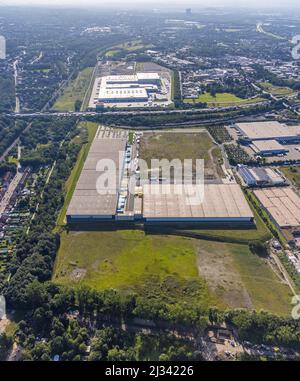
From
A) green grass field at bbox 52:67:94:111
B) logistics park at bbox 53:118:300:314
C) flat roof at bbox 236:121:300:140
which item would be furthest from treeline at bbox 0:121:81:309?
flat roof at bbox 236:121:300:140

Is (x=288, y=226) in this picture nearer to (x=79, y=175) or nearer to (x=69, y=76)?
(x=79, y=175)

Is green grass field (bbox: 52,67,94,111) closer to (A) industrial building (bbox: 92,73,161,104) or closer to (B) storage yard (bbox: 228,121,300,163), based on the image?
(A) industrial building (bbox: 92,73,161,104)

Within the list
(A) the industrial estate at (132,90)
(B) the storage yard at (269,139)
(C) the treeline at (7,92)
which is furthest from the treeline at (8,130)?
(B) the storage yard at (269,139)

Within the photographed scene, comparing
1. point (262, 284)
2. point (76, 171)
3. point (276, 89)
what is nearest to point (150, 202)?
point (76, 171)

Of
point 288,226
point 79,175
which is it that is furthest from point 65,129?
point 288,226

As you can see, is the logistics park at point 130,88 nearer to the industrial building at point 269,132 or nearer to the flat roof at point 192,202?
the industrial building at point 269,132

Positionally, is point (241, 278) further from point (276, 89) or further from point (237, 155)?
point (276, 89)

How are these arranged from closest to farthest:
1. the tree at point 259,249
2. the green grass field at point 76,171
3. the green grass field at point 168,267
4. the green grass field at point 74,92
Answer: the green grass field at point 168,267 → the tree at point 259,249 → the green grass field at point 76,171 → the green grass field at point 74,92
